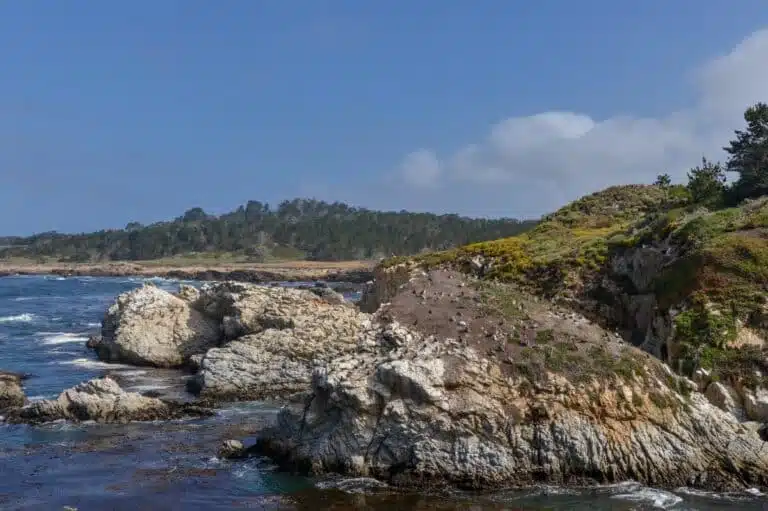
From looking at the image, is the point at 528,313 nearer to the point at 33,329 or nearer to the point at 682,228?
the point at 682,228

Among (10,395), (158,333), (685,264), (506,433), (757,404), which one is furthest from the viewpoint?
(158,333)

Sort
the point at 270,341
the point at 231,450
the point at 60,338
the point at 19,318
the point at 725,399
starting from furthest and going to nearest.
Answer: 1. the point at 19,318
2. the point at 60,338
3. the point at 270,341
4. the point at 231,450
5. the point at 725,399

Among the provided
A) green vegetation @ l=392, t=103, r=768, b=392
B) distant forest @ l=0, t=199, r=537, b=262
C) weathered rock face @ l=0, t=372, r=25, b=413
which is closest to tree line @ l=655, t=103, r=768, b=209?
green vegetation @ l=392, t=103, r=768, b=392

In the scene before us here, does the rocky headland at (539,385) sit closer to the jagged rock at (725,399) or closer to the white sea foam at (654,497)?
the jagged rock at (725,399)

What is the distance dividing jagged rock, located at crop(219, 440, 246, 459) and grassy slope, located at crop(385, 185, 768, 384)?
13346mm

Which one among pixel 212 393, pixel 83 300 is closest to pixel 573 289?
pixel 212 393

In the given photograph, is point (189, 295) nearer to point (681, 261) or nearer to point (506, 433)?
point (681, 261)

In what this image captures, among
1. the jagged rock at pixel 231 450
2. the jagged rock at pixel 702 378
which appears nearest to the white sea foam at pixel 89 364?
the jagged rock at pixel 231 450

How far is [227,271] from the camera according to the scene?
428 ft

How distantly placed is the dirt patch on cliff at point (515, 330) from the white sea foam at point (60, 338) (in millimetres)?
32628

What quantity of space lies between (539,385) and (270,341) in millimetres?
16347

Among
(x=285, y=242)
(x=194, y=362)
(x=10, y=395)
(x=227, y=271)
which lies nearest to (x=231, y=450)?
(x=10, y=395)

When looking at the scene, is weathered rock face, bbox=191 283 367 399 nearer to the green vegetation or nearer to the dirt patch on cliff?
the dirt patch on cliff

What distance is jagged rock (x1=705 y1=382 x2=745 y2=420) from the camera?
22328 millimetres
